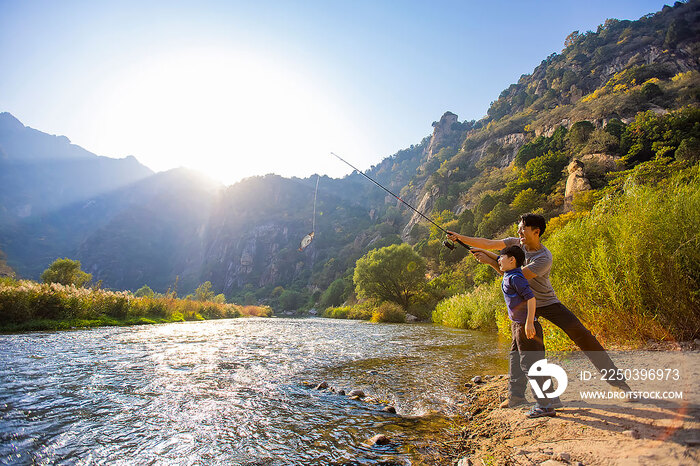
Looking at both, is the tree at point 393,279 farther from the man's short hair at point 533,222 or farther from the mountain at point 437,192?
the man's short hair at point 533,222

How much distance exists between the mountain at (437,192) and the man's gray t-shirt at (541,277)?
133ft

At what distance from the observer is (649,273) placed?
534 centimetres

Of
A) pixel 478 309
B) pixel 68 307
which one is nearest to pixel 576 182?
pixel 478 309

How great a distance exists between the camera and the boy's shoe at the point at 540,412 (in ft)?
10.7

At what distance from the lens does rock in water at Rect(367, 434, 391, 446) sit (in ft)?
10.1

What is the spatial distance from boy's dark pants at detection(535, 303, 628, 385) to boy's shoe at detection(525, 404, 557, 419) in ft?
2.51

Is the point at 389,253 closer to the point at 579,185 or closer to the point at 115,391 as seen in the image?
the point at 579,185

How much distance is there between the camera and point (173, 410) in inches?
152

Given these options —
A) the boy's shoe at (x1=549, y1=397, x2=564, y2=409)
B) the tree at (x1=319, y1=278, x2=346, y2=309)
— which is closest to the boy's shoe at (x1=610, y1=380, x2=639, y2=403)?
the boy's shoe at (x1=549, y1=397, x2=564, y2=409)

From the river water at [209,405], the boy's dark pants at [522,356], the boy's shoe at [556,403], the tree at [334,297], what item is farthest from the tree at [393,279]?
the boy's shoe at [556,403]

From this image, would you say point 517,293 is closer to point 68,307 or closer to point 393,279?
point 68,307

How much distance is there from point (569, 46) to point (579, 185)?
11941 centimetres

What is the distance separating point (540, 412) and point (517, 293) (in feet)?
4.35

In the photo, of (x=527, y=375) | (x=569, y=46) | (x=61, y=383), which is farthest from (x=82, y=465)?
(x=569, y=46)
